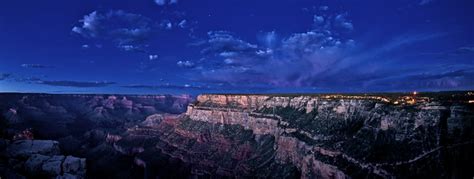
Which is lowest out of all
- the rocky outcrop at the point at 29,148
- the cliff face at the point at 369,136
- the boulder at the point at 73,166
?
the boulder at the point at 73,166

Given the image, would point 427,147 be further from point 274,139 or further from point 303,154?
point 274,139

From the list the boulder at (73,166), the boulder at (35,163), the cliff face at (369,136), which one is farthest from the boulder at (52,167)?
the cliff face at (369,136)

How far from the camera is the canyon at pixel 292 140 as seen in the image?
43.8m

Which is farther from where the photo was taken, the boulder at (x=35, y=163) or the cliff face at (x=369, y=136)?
the boulder at (x=35, y=163)

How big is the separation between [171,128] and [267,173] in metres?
59.7

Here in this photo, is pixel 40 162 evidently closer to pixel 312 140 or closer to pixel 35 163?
pixel 35 163

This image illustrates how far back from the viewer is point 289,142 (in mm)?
67000

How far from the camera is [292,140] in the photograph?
66.1 metres

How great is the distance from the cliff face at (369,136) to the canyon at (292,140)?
137 millimetres

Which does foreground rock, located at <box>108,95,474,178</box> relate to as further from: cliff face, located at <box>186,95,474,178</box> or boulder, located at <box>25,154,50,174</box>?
boulder, located at <box>25,154,50,174</box>

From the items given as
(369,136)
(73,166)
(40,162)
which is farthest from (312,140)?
(40,162)

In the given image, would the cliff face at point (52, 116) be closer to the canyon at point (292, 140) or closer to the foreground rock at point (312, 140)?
the canyon at point (292, 140)

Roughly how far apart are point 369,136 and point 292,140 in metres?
16.5

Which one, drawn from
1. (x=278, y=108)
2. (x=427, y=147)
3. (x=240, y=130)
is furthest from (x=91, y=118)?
(x=427, y=147)
